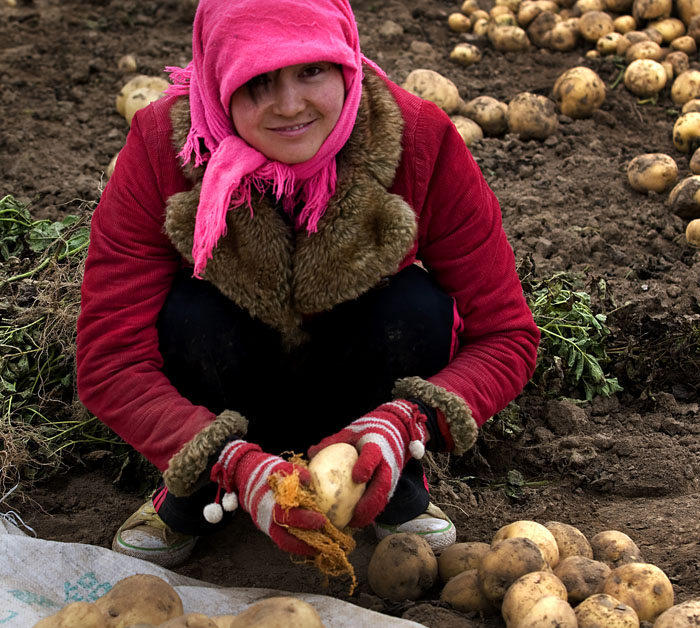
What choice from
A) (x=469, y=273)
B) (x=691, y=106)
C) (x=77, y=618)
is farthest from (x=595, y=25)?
(x=77, y=618)

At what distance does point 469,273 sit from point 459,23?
14.2 feet

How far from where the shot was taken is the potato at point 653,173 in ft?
14.1

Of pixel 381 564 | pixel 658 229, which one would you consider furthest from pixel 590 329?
pixel 381 564

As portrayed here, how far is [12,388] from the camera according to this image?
2846 mm

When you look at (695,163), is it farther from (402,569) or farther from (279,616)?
(279,616)

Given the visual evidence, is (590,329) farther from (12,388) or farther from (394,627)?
(12,388)

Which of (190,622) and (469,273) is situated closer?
(190,622)

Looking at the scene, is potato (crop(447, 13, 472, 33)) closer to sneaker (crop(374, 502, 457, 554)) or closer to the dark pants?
the dark pants

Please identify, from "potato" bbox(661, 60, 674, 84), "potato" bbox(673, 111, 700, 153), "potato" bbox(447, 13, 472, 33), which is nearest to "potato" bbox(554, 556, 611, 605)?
"potato" bbox(673, 111, 700, 153)

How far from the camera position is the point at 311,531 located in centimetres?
181

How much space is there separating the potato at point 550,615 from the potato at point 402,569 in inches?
13.8

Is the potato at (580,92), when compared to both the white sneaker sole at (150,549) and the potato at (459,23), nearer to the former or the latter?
the potato at (459,23)

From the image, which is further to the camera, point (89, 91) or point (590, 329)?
point (89, 91)

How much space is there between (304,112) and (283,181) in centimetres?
17
